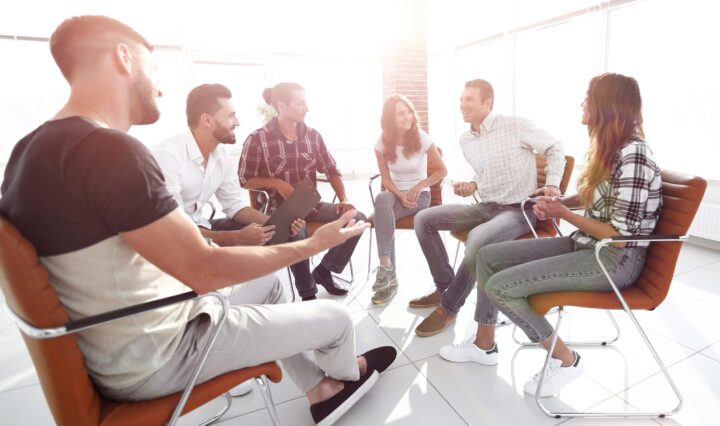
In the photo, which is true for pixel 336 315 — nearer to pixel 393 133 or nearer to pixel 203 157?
pixel 203 157

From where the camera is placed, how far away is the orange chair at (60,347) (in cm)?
85

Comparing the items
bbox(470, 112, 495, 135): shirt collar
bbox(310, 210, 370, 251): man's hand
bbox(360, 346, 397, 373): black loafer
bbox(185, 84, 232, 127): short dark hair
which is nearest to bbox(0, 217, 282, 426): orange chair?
bbox(310, 210, 370, 251): man's hand

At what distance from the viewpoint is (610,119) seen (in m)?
1.58

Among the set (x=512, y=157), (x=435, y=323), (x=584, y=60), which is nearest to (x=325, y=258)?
(x=435, y=323)

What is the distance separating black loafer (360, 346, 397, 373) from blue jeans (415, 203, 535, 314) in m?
0.57

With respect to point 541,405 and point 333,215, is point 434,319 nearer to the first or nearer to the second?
point 541,405

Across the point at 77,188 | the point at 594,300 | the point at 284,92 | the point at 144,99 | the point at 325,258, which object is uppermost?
the point at 284,92

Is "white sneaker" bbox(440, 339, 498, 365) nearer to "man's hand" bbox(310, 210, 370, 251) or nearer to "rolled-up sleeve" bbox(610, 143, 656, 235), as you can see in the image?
"rolled-up sleeve" bbox(610, 143, 656, 235)

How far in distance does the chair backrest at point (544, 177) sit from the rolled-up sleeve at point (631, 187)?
793 millimetres

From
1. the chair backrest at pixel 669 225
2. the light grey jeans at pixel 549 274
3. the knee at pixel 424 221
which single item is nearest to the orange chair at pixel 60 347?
the light grey jeans at pixel 549 274

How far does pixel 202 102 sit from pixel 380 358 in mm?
1547

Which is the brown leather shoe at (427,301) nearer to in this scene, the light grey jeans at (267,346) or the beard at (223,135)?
the light grey jeans at (267,346)

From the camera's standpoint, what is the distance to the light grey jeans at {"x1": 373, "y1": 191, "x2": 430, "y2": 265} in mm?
2707

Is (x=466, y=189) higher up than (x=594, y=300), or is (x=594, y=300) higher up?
(x=466, y=189)
